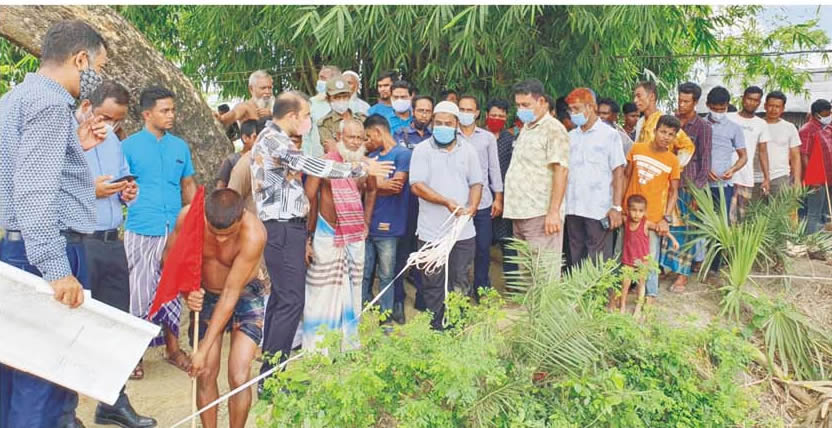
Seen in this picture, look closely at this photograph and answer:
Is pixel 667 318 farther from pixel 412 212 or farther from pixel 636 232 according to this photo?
pixel 412 212

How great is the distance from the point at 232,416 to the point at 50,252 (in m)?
1.08

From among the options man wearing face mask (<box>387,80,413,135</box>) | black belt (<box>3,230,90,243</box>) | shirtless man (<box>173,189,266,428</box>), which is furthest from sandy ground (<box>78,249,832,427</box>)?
man wearing face mask (<box>387,80,413,135</box>)

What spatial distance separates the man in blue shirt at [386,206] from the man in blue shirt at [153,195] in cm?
123

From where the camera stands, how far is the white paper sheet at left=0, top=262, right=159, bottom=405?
2.37m

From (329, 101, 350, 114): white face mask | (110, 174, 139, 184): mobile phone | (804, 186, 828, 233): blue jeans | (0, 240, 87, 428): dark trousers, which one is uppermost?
(329, 101, 350, 114): white face mask

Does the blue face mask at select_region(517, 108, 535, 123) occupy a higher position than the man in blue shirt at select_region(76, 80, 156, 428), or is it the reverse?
the blue face mask at select_region(517, 108, 535, 123)

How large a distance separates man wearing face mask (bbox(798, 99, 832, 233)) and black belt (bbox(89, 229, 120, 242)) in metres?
6.10

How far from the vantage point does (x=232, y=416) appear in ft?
9.78

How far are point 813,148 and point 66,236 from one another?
6.48 m

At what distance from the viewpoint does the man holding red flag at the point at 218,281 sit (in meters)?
2.74

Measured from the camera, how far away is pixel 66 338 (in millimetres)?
2432

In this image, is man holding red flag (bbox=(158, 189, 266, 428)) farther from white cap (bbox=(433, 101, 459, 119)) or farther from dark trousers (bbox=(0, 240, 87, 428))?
white cap (bbox=(433, 101, 459, 119))

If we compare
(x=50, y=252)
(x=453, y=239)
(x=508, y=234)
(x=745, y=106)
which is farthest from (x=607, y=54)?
(x=50, y=252)

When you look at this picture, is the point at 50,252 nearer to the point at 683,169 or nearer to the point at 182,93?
the point at 182,93
